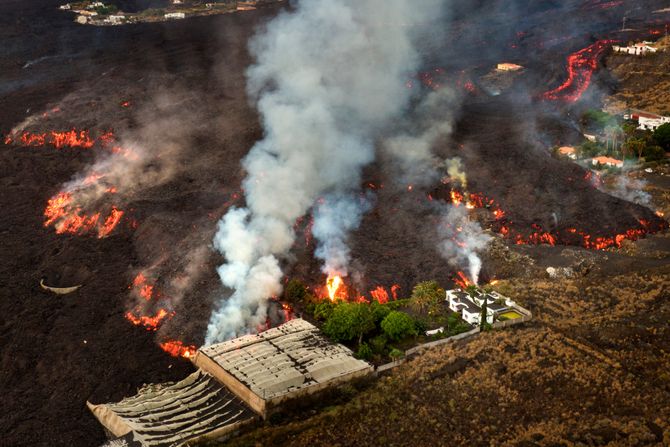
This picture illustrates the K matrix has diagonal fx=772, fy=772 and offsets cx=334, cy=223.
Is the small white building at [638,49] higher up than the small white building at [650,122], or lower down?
higher up

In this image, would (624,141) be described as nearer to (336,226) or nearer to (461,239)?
(461,239)

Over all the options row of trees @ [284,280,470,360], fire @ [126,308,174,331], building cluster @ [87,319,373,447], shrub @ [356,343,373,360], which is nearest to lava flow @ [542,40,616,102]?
row of trees @ [284,280,470,360]

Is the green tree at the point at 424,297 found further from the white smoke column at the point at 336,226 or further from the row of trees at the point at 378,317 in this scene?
the white smoke column at the point at 336,226

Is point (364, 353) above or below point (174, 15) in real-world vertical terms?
below

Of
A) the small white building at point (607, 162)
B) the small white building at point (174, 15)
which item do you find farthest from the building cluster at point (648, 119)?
the small white building at point (174, 15)

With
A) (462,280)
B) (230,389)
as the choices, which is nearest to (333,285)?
(462,280)

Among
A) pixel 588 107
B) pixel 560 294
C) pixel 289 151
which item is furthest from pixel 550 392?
pixel 588 107

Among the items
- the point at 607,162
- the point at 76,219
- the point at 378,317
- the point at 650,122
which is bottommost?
the point at 650,122
